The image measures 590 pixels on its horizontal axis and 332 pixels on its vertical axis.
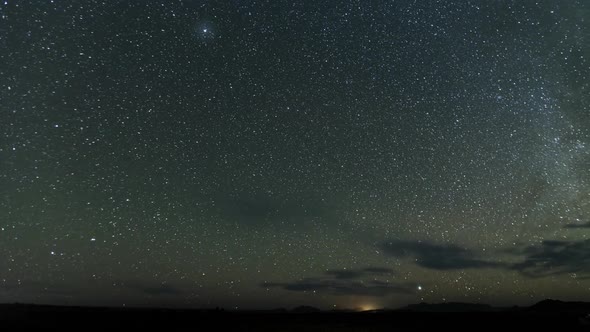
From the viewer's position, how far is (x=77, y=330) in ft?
105

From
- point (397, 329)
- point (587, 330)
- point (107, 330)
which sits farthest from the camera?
point (397, 329)

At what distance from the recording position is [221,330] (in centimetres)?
3356

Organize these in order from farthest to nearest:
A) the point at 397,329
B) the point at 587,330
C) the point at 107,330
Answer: the point at 397,329
the point at 107,330
the point at 587,330

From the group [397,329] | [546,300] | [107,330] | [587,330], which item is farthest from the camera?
[546,300]

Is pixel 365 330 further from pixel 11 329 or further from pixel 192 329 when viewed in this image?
pixel 11 329

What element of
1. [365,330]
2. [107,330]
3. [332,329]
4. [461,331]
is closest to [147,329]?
[107,330]

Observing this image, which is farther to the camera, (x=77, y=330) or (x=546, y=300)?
(x=546, y=300)

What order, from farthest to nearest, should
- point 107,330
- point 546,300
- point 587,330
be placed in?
point 546,300 → point 107,330 → point 587,330

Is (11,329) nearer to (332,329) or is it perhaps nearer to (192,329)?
(192,329)

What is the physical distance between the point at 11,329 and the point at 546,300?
129084 mm

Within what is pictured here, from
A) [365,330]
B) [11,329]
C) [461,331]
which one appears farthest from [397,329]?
[11,329]

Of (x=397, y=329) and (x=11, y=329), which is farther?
(x=397, y=329)

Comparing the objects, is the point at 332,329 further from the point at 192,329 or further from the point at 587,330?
the point at 587,330

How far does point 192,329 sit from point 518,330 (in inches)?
982
